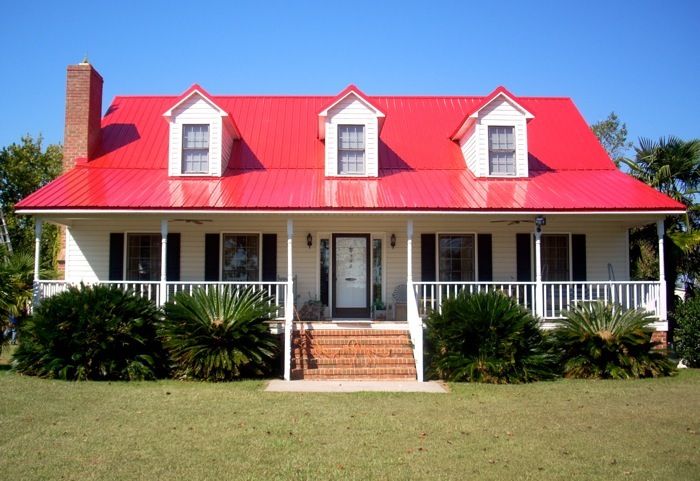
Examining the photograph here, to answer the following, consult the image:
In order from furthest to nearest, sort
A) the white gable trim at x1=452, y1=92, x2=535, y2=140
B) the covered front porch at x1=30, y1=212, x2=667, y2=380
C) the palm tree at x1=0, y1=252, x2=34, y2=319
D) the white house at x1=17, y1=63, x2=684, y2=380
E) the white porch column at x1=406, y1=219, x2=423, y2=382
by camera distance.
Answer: the white gable trim at x1=452, y1=92, x2=535, y2=140 < the covered front porch at x1=30, y1=212, x2=667, y2=380 < the white house at x1=17, y1=63, x2=684, y2=380 < the palm tree at x1=0, y1=252, x2=34, y2=319 < the white porch column at x1=406, y1=219, x2=423, y2=382

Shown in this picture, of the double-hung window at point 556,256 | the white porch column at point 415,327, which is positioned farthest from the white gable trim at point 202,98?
the double-hung window at point 556,256

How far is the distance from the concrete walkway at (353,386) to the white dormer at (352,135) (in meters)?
5.96

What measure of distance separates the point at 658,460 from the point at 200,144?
42.0 ft

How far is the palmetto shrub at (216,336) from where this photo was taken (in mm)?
11844

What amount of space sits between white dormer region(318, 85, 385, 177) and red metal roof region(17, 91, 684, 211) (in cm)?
37

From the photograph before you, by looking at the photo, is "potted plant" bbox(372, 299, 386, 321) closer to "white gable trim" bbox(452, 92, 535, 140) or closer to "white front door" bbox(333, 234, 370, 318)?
"white front door" bbox(333, 234, 370, 318)

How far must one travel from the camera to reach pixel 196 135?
16.0 meters

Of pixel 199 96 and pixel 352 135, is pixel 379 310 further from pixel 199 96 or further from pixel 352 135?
pixel 199 96

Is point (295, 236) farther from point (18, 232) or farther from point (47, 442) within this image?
point (18, 232)

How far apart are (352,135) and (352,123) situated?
0.31 m

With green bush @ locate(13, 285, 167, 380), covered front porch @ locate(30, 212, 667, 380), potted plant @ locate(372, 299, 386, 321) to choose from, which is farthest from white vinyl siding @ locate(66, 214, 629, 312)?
green bush @ locate(13, 285, 167, 380)

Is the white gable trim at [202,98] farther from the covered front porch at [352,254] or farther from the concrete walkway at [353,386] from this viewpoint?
the concrete walkway at [353,386]

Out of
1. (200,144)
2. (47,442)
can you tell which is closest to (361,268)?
(200,144)

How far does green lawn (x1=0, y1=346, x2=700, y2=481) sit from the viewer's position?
6.43m
